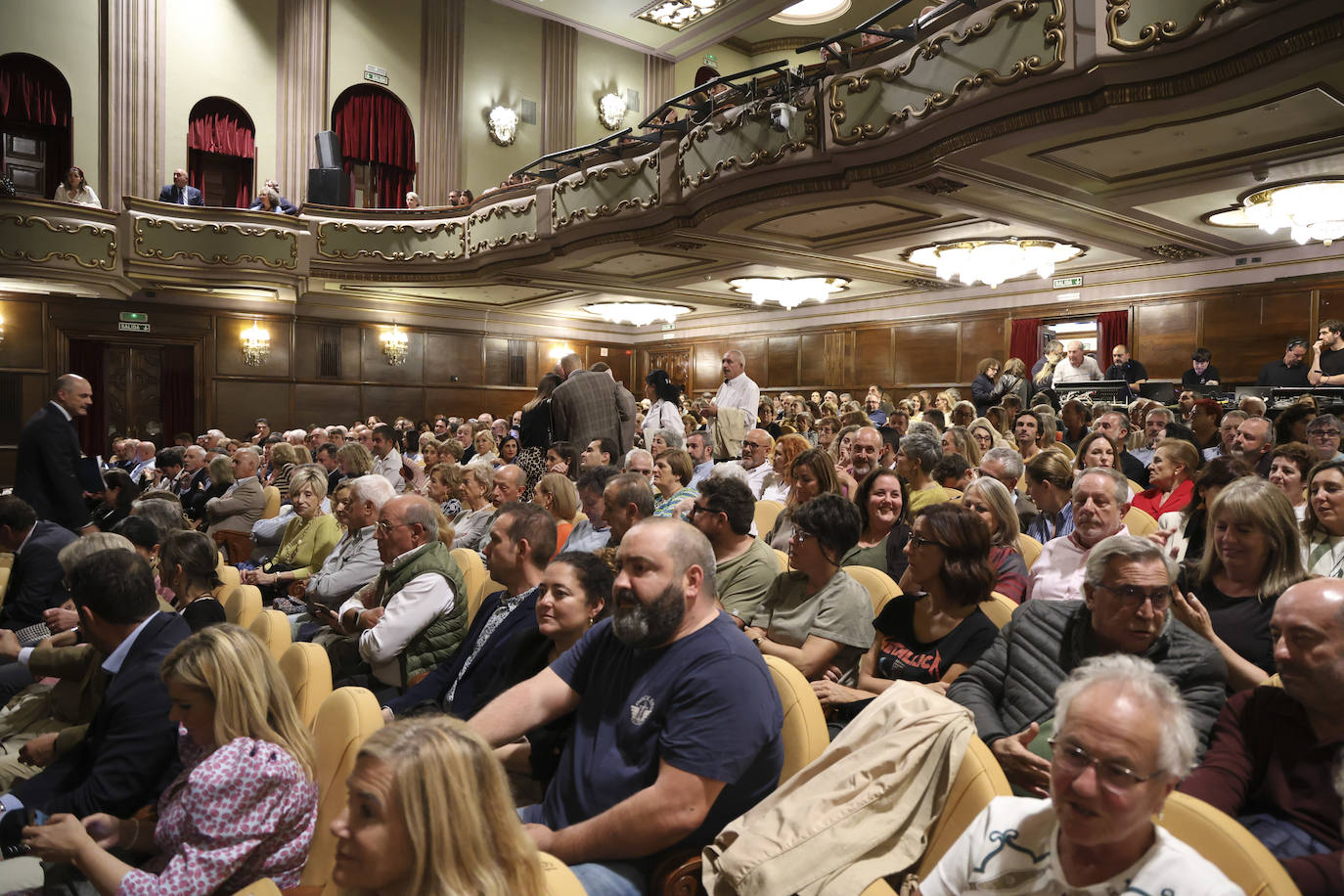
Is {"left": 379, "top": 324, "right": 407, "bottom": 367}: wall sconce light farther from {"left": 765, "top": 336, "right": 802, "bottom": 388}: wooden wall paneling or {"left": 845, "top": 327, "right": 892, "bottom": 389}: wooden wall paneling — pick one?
{"left": 845, "top": 327, "right": 892, "bottom": 389}: wooden wall paneling

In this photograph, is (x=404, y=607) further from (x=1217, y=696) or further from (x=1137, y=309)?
(x=1137, y=309)

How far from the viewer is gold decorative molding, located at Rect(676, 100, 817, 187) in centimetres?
690

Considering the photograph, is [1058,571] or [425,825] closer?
[425,825]

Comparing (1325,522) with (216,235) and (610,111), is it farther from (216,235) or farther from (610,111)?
(610,111)

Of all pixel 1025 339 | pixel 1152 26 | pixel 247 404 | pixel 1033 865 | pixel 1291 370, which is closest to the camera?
pixel 1033 865

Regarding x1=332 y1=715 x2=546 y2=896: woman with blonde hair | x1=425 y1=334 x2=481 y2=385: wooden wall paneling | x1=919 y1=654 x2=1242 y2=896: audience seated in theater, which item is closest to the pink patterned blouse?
x1=332 y1=715 x2=546 y2=896: woman with blonde hair

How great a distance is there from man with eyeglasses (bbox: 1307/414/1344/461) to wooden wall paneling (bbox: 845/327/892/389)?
30.5ft

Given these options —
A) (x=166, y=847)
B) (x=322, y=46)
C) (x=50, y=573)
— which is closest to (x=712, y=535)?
(x=166, y=847)

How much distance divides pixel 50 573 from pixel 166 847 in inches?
96.3

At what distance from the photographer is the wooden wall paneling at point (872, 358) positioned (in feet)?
44.0

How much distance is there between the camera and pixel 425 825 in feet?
3.66

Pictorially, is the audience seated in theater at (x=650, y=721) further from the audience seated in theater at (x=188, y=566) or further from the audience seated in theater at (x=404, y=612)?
the audience seated in theater at (x=188, y=566)

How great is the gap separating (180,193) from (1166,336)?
13.1m

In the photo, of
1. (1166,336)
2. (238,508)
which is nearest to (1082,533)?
(238,508)
